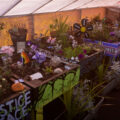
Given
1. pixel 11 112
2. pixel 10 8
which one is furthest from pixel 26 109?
pixel 10 8

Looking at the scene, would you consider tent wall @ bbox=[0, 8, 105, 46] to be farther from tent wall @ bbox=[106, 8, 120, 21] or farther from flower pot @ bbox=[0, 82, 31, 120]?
tent wall @ bbox=[106, 8, 120, 21]

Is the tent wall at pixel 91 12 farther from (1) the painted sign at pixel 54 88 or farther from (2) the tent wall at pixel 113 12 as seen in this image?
A: (1) the painted sign at pixel 54 88

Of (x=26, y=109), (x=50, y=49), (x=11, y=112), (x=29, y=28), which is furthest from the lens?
(x=29, y=28)

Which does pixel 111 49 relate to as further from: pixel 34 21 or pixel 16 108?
pixel 16 108

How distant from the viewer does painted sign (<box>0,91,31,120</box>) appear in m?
1.54

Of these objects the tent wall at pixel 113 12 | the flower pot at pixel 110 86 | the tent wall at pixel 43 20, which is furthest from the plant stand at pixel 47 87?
the tent wall at pixel 113 12

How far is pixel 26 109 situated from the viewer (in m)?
1.76

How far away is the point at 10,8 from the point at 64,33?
1.18 metres

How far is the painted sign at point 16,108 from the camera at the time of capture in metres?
1.54

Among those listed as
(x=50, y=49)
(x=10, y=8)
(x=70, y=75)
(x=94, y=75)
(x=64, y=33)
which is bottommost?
(x=94, y=75)

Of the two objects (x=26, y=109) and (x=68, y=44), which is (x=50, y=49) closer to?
(x=68, y=44)

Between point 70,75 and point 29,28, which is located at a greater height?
point 29,28

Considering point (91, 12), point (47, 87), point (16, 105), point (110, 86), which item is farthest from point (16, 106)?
point (91, 12)

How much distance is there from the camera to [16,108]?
5.42 ft
